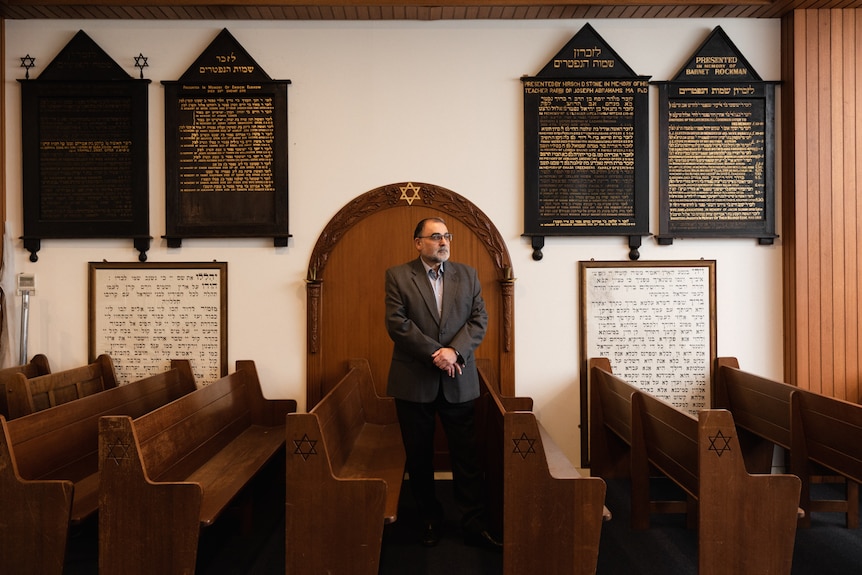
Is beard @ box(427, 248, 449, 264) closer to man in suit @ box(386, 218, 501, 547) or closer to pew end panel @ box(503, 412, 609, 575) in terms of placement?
man in suit @ box(386, 218, 501, 547)

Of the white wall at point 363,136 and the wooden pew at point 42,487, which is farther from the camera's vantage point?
the white wall at point 363,136

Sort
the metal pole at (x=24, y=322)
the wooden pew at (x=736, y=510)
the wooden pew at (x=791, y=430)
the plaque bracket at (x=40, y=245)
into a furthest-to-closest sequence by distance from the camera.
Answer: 1. the plaque bracket at (x=40, y=245)
2. the metal pole at (x=24, y=322)
3. the wooden pew at (x=791, y=430)
4. the wooden pew at (x=736, y=510)

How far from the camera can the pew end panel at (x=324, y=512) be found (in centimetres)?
242

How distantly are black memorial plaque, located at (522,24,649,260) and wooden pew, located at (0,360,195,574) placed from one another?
3268mm

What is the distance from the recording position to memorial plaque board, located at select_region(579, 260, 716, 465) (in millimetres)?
4082

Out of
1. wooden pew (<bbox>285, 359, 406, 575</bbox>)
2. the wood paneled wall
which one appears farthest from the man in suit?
the wood paneled wall

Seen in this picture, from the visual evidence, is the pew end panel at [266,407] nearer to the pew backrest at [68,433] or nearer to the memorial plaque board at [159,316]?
the memorial plaque board at [159,316]

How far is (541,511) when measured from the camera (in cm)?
247

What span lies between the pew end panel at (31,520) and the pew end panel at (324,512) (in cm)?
108

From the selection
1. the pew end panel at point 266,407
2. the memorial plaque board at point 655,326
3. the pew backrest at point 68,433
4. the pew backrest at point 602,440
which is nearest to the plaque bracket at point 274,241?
the pew end panel at point 266,407

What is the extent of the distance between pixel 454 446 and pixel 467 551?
62cm

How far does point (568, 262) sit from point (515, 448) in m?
2.02

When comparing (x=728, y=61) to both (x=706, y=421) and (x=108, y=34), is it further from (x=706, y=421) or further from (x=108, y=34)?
(x=108, y=34)

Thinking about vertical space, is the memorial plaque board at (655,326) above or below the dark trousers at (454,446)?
above
